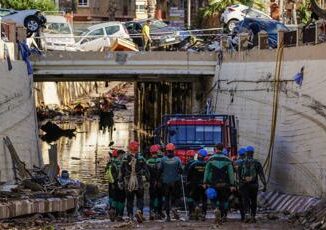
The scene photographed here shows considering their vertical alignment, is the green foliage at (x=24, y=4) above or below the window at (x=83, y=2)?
above

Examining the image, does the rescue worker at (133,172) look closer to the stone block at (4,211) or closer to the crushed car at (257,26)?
the stone block at (4,211)

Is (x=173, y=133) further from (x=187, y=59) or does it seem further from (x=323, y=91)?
(x=187, y=59)

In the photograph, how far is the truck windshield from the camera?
25422 millimetres

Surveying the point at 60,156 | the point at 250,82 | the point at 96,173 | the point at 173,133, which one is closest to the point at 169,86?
the point at 60,156

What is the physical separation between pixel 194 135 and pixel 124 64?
509 inches

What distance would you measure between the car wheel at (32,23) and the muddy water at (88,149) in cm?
615

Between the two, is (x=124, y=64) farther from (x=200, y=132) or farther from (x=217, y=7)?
(x=217, y=7)

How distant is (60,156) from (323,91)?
1003 inches

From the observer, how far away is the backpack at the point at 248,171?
740 inches

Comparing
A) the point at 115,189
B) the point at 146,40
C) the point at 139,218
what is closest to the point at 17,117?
the point at 115,189

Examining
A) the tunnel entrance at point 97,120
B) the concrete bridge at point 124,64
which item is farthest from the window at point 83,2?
the concrete bridge at point 124,64

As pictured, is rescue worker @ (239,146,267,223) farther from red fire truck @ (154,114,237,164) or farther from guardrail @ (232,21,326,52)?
red fire truck @ (154,114,237,164)

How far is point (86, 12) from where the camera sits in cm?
8600

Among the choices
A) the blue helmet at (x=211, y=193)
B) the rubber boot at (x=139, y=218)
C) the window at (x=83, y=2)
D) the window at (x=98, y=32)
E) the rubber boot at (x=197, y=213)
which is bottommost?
the window at (x=83, y=2)
